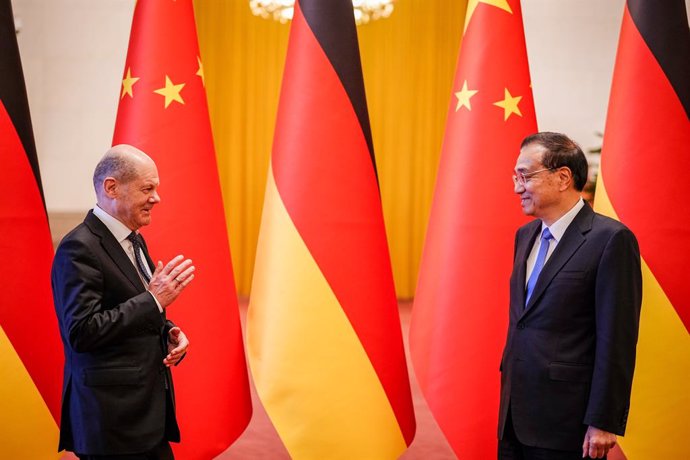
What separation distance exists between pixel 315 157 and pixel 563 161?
786 mm

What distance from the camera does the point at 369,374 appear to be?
2.10 meters

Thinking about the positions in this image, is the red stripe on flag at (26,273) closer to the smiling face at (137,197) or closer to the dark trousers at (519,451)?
the smiling face at (137,197)

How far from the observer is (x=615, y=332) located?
4.83 ft

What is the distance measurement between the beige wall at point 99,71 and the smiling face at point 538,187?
17.5 ft

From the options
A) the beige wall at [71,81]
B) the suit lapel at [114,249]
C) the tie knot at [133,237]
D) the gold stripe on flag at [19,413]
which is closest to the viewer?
the suit lapel at [114,249]

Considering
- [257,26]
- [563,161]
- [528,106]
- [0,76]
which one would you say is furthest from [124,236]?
[257,26]

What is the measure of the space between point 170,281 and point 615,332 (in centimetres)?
100

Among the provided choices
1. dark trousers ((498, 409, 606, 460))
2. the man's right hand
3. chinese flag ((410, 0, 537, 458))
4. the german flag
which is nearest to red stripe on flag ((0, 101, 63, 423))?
the german flag

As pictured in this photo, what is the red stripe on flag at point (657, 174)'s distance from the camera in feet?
6.91

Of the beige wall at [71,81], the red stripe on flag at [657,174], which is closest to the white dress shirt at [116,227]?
the red stripe on flag at [657,174]

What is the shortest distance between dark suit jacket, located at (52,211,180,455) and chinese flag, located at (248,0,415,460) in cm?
60

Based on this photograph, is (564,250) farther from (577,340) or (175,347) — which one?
(175,347)

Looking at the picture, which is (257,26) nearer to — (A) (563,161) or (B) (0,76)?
(B) (0,76)

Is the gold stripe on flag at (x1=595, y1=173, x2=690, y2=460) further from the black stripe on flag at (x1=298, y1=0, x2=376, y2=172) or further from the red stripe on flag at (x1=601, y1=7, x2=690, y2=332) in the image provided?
the black stripe on flag at (x1=298, y1=0, x2=376, y2=172)
